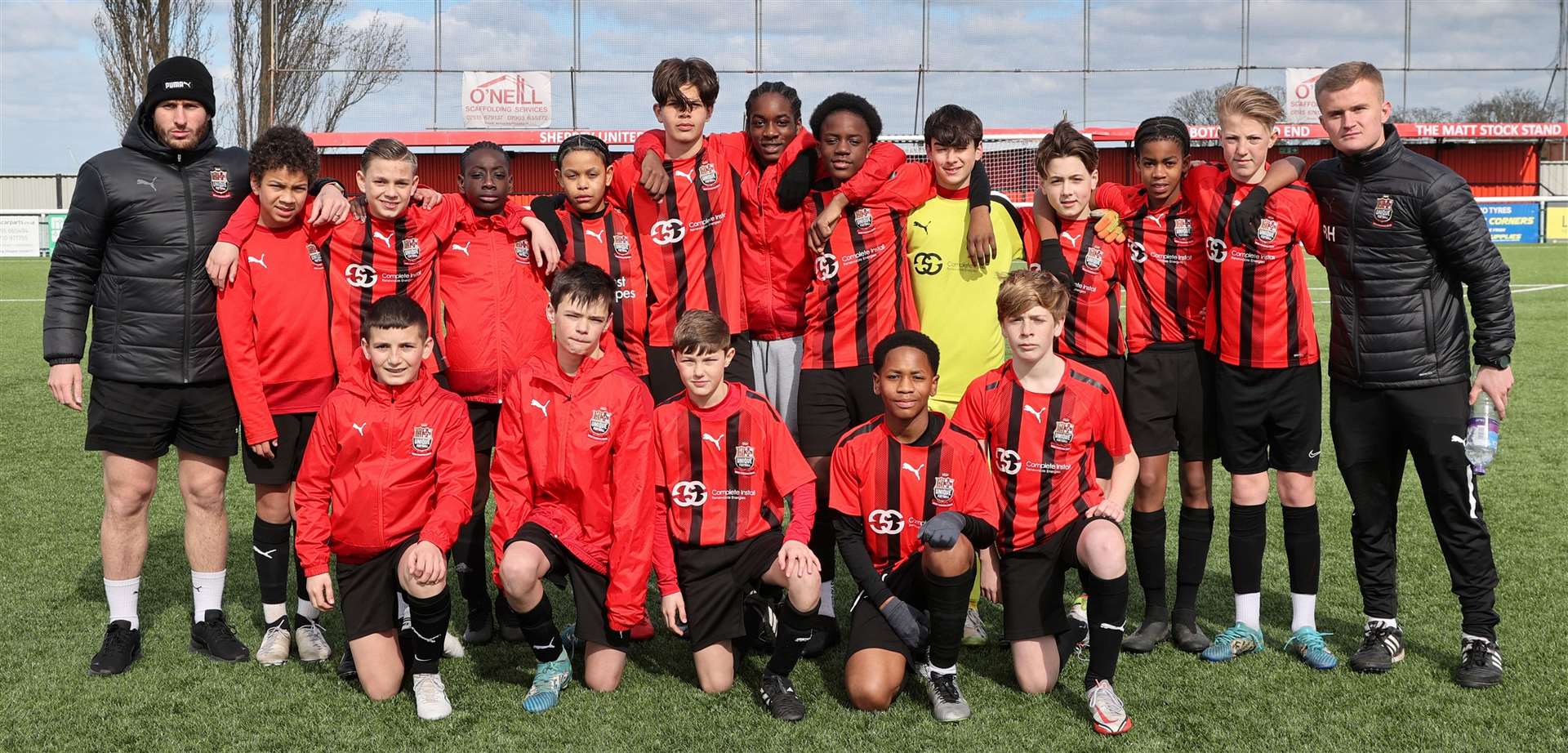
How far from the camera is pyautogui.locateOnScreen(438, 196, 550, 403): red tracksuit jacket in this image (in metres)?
4.28

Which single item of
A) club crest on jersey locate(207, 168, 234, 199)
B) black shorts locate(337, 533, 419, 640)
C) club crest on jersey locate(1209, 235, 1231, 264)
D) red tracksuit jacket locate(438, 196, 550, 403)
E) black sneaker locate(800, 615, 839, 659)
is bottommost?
black sneaker locate(800, 615, 839, 659)

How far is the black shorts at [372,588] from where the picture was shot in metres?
3.79

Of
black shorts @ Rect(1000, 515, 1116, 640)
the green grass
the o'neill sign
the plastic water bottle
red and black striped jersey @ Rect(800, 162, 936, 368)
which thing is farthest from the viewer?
the o'neill sign

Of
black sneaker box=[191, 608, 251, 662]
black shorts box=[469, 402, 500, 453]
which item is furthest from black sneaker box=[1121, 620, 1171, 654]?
black sneaker box=[191, 608, 251, 662]

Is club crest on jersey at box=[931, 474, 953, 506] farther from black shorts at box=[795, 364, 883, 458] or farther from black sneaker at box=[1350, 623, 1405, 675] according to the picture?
black sneaker at box=[1350, 623, 1405, 675]

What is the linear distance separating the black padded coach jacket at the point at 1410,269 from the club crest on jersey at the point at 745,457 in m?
1.95

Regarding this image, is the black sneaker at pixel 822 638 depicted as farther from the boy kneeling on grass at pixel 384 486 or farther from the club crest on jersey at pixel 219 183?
the club crest on jersey at pixel 219 183

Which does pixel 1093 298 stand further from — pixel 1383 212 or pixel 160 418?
pixel 160 418

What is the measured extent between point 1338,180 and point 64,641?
4579 mm

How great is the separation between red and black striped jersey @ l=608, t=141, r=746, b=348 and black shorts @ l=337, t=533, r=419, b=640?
1.18 meters

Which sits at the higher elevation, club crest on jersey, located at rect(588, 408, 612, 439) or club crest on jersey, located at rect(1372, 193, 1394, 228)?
club crest on jersey, located at rect(1372, 193, 1394, 228)

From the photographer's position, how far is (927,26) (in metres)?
27.6

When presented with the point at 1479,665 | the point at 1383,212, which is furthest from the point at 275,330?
the point at 1479,665

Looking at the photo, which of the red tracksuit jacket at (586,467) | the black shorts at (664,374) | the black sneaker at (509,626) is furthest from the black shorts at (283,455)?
the black shorts at (664,374)
